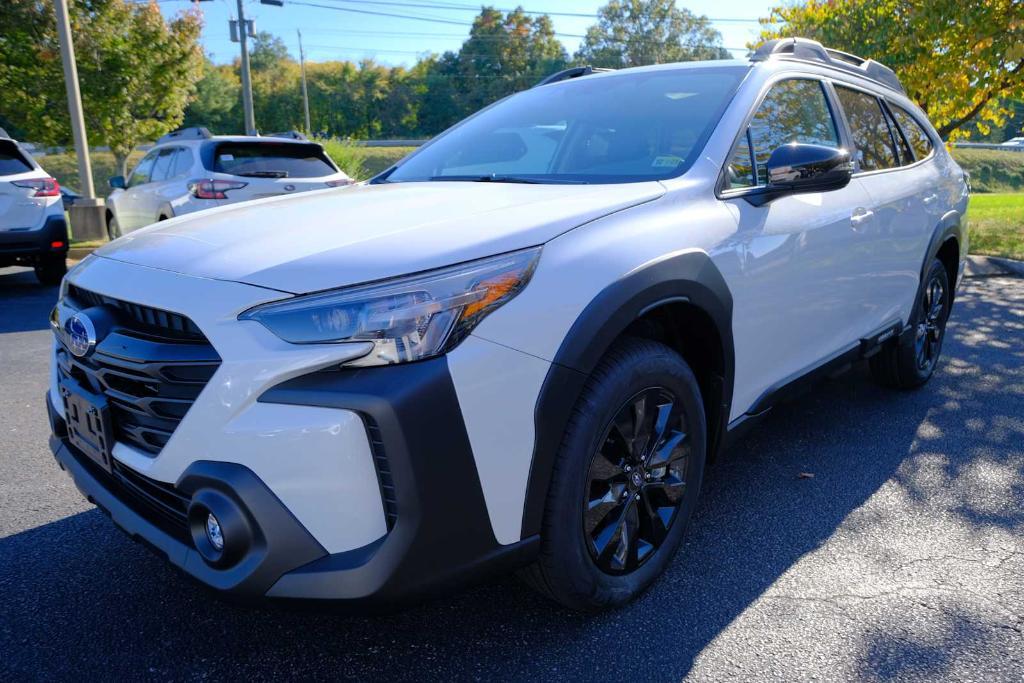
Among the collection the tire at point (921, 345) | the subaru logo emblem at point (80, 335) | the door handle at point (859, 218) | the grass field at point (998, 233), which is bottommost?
the grass field at point (998, 233)

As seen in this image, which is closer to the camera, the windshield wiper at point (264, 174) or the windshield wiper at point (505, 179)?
the windshield wiper at point (505, 179)

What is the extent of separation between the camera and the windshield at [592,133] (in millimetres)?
2734

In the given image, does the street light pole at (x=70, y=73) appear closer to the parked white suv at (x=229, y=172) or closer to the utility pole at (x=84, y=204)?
the utility pole at (x=84, y=204)

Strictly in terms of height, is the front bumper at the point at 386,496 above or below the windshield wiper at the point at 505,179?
below

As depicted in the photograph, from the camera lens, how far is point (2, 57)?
16.9m

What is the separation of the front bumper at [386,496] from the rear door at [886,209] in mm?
2332

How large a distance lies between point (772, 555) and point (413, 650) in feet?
4.22

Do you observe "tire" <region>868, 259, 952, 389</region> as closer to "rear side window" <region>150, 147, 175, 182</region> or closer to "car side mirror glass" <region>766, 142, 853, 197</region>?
"car side mirror glass" <region>766, 142, 853, 197</region>

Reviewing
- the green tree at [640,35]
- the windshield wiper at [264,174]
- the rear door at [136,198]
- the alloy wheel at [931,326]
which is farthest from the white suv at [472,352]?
the green tree at [640,35]

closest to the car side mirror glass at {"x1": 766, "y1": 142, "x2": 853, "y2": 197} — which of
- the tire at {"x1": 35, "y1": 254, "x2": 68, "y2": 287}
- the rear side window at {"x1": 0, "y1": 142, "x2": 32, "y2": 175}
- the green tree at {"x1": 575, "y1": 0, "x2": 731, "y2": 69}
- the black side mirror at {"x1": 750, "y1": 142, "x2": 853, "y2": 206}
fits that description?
the black side mirror at {"x1": 750, "y1": 142, "x2": 853, "y2": 206}

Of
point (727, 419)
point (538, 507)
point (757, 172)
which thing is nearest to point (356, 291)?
point (538, 507)

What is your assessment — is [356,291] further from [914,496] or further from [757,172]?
[914,496]

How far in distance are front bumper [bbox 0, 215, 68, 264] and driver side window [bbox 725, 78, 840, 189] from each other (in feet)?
24.4

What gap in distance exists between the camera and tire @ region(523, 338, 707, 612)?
6.54 ft
